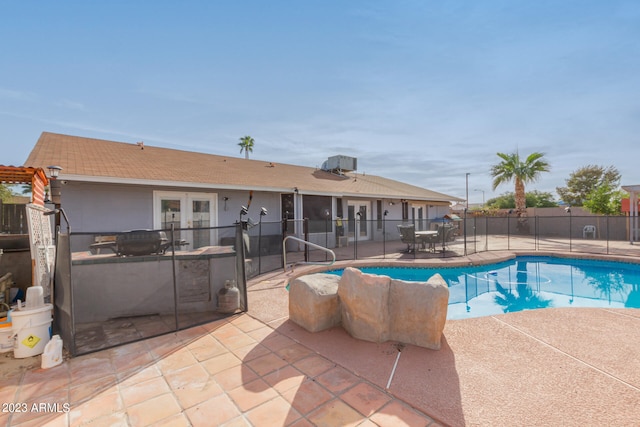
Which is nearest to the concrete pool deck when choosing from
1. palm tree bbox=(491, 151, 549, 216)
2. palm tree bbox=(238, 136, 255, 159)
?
palm tree bbox=(491, 151, 549, 216)

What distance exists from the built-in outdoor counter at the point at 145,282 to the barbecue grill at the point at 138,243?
0.10 metres

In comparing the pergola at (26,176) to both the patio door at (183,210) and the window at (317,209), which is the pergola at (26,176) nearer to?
the patio door at (183,210)

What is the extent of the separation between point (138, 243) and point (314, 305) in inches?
127

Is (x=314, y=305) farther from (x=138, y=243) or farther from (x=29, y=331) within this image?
(x=29, y=331)

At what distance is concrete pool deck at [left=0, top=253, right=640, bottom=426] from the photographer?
223cm

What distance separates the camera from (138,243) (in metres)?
4.73

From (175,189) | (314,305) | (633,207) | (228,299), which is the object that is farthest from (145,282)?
(633,207)

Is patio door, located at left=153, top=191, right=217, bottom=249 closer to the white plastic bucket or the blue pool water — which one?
the white plastic bucket

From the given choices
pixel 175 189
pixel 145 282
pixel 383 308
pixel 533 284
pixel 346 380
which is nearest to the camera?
pixel 346 380

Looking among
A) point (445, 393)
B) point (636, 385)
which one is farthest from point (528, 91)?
point (445, 393)

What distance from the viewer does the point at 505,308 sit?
6.67 metres

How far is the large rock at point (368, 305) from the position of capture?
3.50 m

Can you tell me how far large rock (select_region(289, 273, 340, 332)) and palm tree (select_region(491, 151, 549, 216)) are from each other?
19706mm

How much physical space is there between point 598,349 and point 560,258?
10.4 m
